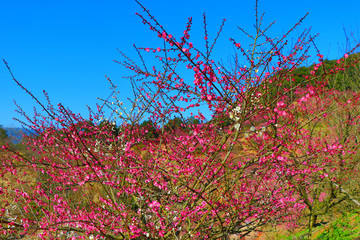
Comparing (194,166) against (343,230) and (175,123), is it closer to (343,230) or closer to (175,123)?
(175,123)

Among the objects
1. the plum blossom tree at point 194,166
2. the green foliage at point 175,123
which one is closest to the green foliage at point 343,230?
the plum blossom tree at point 194,166

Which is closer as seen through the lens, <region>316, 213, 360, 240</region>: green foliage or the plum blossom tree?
the plum blossom tree

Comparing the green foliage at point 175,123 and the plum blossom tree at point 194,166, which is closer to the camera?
the plum blossom tree at point 194,166

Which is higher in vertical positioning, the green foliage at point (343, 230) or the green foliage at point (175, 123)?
the green foliage at point (175, 123)

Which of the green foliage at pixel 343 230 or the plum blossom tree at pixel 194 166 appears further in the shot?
the green foliage at pixel 343 230

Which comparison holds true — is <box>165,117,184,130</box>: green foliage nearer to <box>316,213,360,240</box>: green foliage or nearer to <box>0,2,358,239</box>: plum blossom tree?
<box>0,2,358,239</box>: plum blossom tree

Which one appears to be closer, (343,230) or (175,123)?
(175,123)

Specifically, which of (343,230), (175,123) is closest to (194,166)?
(175,123)

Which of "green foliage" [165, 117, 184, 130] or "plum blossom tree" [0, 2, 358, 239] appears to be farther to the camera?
"green foliage" [165, 117, 184, 130]

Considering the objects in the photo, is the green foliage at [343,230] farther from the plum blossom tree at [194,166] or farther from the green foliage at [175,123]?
the green foliage at [175,123]

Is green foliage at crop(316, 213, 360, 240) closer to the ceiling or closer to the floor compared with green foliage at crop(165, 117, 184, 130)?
closer to the floor

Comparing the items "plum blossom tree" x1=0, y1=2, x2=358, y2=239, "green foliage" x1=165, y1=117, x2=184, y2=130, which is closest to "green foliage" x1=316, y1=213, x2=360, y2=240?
"plum blossom tree" x1=0, y1=2, x2=358, y2=239

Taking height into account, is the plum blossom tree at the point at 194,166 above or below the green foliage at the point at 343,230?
above

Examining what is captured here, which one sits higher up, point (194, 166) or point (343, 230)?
point (194, 166)
